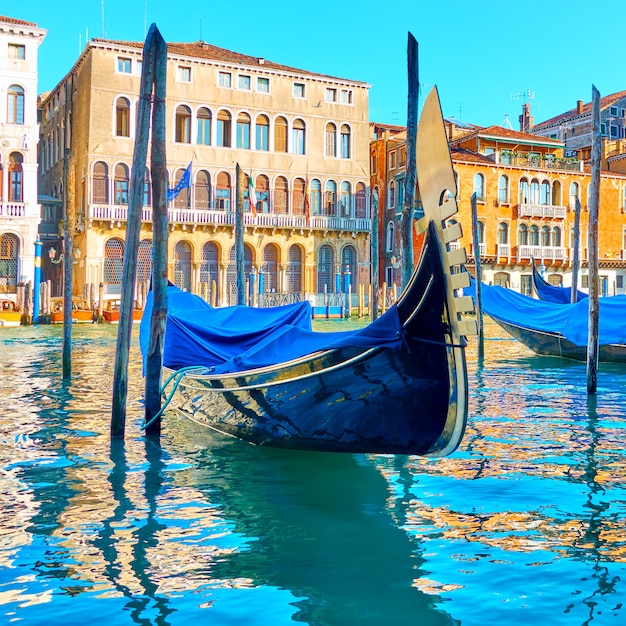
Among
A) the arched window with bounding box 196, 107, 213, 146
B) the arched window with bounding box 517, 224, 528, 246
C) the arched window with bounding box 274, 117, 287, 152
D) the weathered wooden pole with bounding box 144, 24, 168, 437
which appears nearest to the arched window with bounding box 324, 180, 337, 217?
the arched window with bounding box 274, 117, 287, 152

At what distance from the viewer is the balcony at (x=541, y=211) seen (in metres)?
28.1

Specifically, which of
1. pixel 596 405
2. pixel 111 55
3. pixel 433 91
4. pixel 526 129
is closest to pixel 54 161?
pixel 111 55

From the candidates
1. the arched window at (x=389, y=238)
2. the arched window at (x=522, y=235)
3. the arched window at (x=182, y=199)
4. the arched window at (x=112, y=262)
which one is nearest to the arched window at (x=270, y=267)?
the arched window at (x=182, y=199)

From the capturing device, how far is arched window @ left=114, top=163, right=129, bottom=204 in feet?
74.6

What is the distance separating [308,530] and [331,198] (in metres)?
22.9

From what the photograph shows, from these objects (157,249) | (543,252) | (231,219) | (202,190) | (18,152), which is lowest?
(157,249)

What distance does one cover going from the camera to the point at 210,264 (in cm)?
2416

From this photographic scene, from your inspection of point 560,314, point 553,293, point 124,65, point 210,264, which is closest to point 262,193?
point 210,264

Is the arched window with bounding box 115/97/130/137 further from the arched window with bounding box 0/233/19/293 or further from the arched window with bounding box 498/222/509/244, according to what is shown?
the arched window with bounding box 498/222/509/244

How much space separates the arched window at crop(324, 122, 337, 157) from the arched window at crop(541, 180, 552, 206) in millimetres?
8224

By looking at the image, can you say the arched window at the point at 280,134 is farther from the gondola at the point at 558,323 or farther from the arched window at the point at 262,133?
the gondola at the point at 558,323

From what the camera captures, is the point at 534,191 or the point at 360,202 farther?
the point at 534,191

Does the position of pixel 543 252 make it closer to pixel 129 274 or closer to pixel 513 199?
pixel 513 199

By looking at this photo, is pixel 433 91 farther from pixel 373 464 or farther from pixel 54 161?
pixel 54 161
